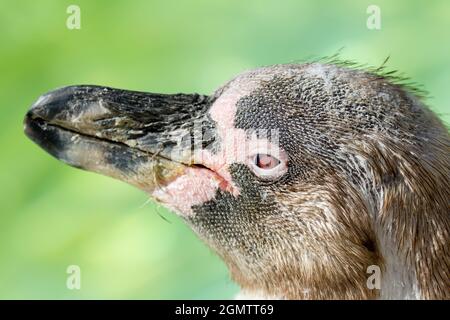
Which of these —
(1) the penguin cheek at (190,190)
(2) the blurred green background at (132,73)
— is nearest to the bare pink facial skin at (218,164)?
(1) the penguin cheek at (190,190)

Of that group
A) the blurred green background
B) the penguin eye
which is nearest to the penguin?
the penguin eye

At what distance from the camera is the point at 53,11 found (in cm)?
593

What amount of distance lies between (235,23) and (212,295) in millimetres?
1873

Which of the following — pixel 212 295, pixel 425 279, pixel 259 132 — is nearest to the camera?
pixel 425 279

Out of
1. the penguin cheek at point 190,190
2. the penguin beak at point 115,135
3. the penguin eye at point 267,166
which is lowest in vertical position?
the penguin cheek at point 190,190

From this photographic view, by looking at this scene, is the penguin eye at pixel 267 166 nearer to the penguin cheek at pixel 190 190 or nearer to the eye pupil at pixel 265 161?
the eye pupil at pixel 265 161

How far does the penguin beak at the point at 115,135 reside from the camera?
259 cm

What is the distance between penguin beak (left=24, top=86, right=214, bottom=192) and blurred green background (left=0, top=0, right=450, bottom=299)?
2198 millimetres

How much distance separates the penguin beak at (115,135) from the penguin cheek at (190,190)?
0.02 metres

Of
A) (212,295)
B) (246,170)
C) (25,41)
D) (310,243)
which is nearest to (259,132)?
(246,170)

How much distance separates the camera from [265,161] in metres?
2.48

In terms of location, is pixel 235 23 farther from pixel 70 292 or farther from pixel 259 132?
pixel 259 132

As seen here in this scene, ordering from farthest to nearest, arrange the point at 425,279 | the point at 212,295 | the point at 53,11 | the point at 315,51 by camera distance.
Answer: the point at 53,11 → the point at 315,51 → the point at 212,295 → the point at 425,279
